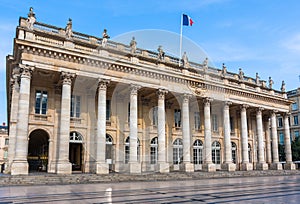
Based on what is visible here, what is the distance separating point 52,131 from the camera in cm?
2378

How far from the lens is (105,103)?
76.8 feet

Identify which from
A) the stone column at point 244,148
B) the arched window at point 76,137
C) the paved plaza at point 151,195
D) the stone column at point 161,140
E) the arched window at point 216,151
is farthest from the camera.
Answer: the arched window at point 216,151

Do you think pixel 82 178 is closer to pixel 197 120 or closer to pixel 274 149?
pixel 197 120

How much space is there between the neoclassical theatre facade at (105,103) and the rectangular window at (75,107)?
0.28ft

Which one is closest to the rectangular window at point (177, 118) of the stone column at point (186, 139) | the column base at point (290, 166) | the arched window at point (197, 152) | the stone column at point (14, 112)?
the arched window at point (197, 152)

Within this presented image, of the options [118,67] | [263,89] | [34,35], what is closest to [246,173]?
[263,89]

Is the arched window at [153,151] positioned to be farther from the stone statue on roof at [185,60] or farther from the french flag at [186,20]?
the french flag at [186,20]

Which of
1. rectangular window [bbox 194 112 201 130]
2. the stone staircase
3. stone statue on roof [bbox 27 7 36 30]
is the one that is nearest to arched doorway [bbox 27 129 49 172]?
the stone staircase

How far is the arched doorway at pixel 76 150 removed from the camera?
24766 mm

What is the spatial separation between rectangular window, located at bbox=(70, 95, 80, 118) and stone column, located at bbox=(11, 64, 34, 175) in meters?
5.65

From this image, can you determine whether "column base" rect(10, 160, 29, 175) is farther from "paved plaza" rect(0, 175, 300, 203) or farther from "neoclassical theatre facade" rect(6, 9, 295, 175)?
"paved plaza" rect(0, 175, 300, 203)

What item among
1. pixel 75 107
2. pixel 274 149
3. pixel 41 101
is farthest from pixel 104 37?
pixel 274 149

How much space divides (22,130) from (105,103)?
672 centimetres

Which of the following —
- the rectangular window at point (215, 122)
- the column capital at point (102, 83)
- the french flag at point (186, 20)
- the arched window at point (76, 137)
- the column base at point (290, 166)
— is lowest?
the column base at point (290, 166)
